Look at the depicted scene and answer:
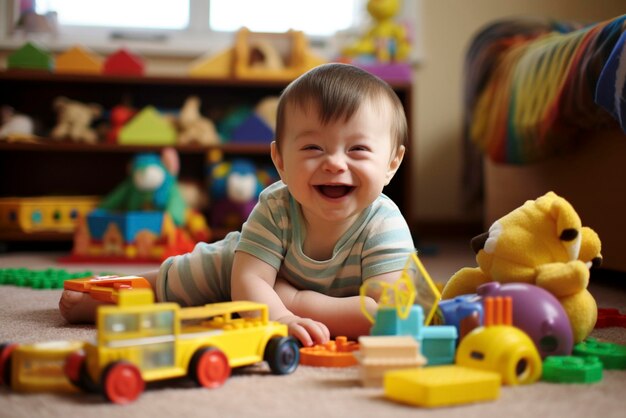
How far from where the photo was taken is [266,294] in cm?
104

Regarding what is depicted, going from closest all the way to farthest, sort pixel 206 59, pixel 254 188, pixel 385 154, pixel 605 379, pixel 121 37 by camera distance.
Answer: pixel 605 379
pixel 385 154
pixel 254 188
pixel 206 59
pixel 121 37

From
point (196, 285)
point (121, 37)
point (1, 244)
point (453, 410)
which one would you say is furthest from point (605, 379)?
point (121, 37)

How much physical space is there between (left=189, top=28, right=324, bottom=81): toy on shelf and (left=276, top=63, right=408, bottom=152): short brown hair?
5.26 feet

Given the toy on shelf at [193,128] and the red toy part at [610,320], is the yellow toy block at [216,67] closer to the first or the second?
the toy on shelf at [193,128]

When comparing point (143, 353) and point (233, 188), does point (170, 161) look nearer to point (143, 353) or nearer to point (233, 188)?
point (233, 188)

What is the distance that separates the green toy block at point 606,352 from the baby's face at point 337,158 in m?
0.33

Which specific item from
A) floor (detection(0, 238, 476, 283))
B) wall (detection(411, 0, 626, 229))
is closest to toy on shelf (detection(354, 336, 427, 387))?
floor (detection(0, 238, 476, 283))

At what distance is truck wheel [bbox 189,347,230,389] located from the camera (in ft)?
2.50

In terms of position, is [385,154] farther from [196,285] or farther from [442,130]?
[442,130]

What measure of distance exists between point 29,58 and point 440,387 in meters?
2.30

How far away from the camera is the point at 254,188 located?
8.32 ft

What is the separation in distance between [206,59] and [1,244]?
931 mm

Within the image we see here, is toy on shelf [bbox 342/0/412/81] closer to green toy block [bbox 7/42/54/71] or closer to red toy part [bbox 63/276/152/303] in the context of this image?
green toy block [bbox 7/42/54/71]

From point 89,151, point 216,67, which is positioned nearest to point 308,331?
point 216,67
